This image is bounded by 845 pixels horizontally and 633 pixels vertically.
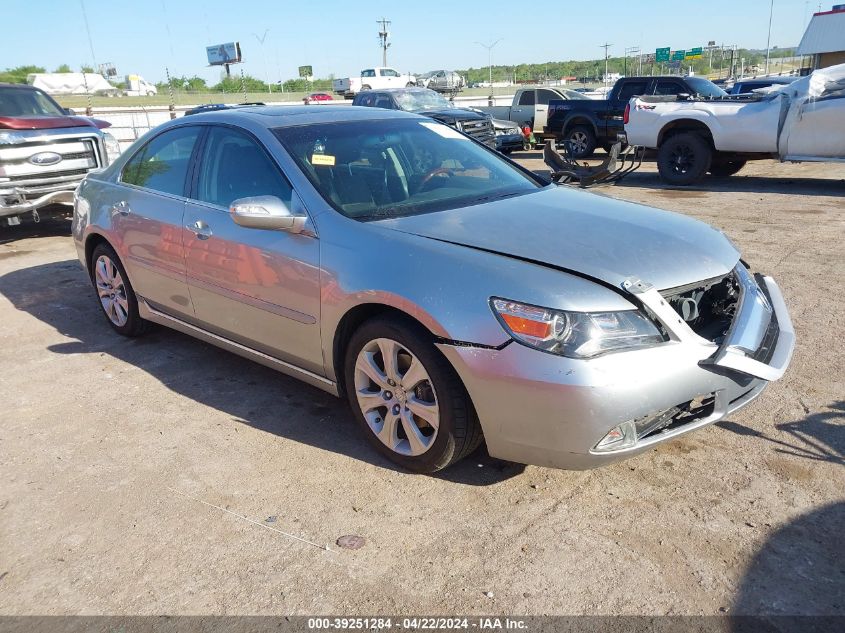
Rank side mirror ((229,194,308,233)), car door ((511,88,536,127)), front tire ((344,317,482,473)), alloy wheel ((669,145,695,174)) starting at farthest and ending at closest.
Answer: car door ((511,88,536,127)), alloy wheel ((669,145,695,174)), side mirror ((229,194,308,233)), front tire ((344,317,482,473))

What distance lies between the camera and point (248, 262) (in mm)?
3830

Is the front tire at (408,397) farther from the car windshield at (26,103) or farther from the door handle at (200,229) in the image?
the car windshield at (26,103)

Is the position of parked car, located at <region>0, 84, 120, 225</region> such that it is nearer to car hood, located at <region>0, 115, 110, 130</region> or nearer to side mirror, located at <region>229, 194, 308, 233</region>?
car hood, located at <region>0, 115, 110, 130</region>

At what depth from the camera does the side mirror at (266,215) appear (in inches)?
137

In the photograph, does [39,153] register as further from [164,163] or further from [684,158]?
[684,158]

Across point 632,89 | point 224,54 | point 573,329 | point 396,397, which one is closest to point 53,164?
point 396,397

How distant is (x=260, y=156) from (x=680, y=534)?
111 inches

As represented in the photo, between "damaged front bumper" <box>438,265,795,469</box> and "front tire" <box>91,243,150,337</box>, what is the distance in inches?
122

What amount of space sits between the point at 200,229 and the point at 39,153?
6461 millimetres

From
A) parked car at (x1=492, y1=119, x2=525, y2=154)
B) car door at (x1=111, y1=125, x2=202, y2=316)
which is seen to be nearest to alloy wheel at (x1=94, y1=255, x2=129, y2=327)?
car door at (x1=111, y1=125, x2=202, y2=316)

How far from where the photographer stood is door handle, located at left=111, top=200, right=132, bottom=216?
16.0 ft

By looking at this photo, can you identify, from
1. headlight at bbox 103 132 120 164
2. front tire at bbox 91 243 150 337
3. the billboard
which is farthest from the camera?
the billboard

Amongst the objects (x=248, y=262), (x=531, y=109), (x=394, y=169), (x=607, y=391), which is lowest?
(x=531, y=109)

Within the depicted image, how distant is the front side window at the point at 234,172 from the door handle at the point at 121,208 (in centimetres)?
88
